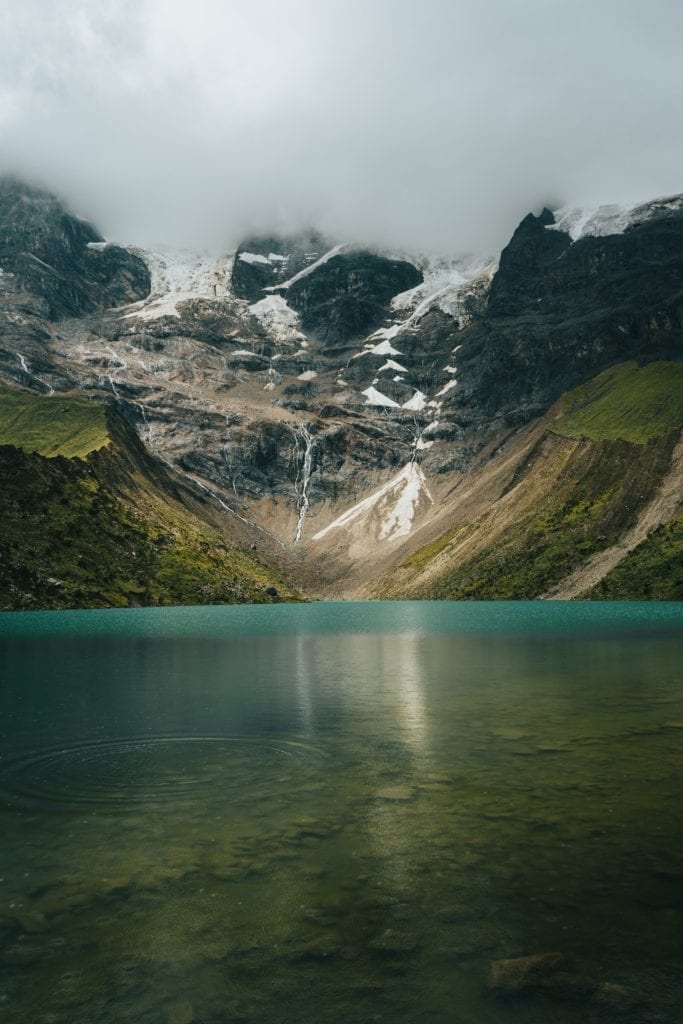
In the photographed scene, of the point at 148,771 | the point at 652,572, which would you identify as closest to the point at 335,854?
the point at 148,771

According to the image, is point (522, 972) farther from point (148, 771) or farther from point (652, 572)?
point (652, 572)

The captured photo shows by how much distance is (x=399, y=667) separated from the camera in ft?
197

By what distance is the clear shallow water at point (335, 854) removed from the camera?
478 inches

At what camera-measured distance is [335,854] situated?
719 inches

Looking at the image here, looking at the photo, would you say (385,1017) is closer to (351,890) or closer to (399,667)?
(351,890)

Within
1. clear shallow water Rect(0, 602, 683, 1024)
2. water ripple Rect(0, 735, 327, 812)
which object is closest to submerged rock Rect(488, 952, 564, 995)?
clear shallow water Rect(0, 602, 683, 1024)

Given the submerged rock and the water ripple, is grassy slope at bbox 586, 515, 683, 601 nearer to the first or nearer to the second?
the water ripple

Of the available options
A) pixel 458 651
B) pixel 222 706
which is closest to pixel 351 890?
pixel 222 706

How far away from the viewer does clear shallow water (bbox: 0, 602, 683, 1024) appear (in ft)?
39.8

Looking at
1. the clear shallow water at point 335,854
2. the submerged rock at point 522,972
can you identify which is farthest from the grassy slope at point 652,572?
the submerged rock at point 522,972

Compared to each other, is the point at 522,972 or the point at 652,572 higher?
the point at 652,572

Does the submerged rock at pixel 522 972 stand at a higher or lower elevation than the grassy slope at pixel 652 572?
lower

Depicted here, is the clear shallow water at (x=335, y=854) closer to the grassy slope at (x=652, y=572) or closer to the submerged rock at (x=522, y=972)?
the submerged rock at (x=522, y=972)

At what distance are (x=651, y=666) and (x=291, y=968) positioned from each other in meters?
50.2
